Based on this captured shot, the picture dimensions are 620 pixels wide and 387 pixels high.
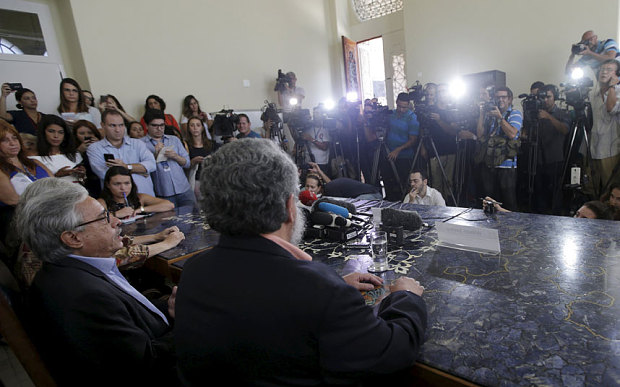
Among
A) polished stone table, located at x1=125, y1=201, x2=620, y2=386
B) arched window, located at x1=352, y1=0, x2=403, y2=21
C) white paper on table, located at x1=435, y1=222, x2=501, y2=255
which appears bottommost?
polished stone table, located at x1=125, y1=201, x2=620, y2=386

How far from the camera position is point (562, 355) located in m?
0.68

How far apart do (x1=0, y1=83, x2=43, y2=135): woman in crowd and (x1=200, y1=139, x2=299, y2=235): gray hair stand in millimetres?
3338

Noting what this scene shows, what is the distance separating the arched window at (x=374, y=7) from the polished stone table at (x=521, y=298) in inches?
239

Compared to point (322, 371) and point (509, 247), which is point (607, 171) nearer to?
point (509, 247)

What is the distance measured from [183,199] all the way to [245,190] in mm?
2759

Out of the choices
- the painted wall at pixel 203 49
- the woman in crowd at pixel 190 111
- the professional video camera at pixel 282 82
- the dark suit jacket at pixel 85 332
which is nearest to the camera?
the dark suit jacket at pixel 85 332

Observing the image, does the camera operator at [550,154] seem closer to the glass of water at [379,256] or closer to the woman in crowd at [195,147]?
the glass of water at [379,256]

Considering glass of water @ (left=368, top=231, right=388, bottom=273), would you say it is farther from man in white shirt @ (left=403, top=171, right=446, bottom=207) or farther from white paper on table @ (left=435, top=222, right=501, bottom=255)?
man in white shirt @ (left=403, top=171, right=446, bottom=207)

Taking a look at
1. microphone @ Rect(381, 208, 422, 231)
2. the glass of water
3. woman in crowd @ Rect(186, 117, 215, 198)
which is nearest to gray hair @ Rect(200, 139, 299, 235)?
the glass of water

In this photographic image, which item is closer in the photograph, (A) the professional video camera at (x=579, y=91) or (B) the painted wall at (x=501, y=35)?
(A) the professional video camera at (x=579, y=91)

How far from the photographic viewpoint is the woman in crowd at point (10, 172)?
2113 mm

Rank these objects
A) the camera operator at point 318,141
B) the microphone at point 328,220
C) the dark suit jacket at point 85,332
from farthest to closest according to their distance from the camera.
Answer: the camera operator at point 318,141 → the microphone at point 328,220 → the dark suit jacket at point 85,332

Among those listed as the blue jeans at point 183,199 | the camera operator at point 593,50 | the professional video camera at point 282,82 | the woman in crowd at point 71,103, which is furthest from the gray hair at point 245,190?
the professional video camera at point 282,82

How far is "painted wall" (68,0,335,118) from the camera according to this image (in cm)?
388
